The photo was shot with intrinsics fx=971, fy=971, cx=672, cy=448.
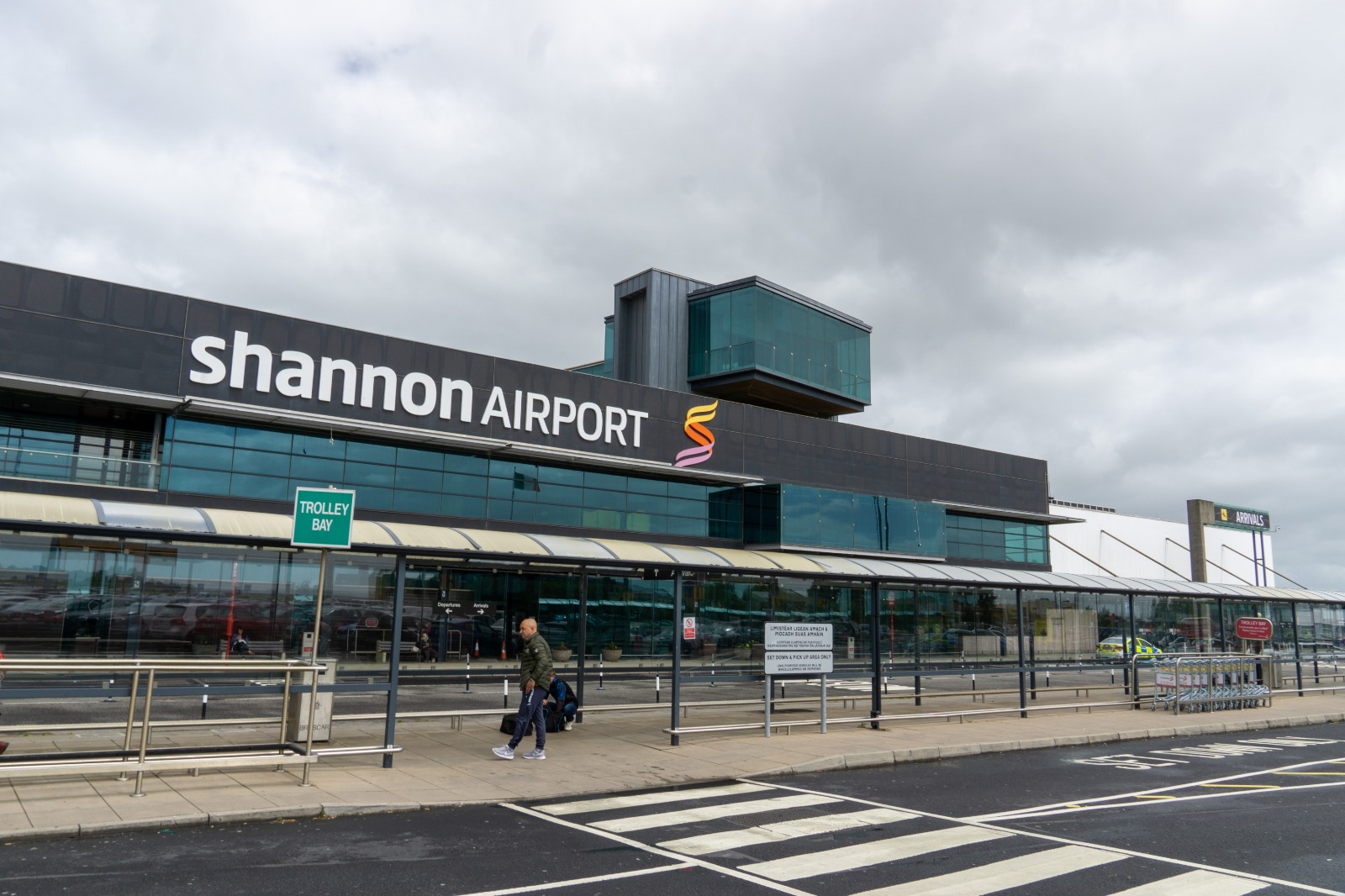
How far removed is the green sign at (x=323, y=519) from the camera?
1101 centimetres

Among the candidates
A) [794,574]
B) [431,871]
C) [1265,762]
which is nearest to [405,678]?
[794,574]

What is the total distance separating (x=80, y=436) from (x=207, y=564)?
10.8 m

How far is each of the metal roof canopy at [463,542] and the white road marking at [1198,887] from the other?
8.46 m

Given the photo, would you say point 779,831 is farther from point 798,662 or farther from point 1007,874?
point 798,662

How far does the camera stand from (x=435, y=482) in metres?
26.6

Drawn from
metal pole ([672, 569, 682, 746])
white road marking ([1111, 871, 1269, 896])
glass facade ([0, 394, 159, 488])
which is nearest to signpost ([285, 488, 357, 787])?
metal pole ([672, 569, 682, 746])

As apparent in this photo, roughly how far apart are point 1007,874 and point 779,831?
7.10 ft

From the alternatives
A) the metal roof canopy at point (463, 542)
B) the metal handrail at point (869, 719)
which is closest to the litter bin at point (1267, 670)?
the metal handrail at point (869, 719)

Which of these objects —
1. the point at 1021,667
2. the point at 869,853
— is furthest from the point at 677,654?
the point at 1021,667

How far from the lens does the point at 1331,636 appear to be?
3133 centimetres

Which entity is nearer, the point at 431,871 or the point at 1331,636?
the point at 431,871

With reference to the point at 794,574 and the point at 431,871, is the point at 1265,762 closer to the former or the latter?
the point at 794,574

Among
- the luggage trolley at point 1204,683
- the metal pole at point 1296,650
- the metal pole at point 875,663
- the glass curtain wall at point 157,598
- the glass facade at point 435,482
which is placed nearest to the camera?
the glass curtain wall at point 157,598

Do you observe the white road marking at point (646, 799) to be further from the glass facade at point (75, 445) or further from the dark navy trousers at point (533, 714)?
the glass facade at point (75, 445)
